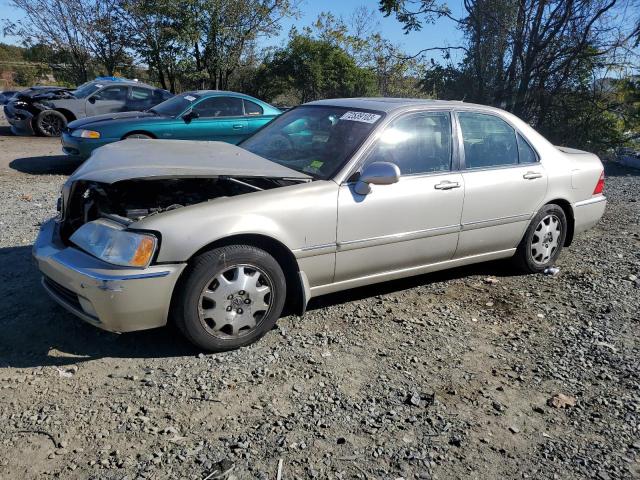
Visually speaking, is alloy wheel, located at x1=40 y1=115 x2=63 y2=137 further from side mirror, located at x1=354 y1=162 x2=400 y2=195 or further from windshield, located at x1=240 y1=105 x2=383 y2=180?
side mirror, located at x1=354 y1=162 x2=400 y2=195

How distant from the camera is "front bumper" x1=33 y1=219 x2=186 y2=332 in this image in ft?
10.1

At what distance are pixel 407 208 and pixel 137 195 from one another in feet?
6.41

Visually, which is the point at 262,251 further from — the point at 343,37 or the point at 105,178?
the point at 343,37

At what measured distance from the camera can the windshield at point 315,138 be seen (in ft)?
13.1

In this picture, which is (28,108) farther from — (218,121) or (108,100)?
(218,121)

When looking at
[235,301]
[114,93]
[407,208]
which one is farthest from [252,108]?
[235,301]

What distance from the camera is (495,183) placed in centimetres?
452

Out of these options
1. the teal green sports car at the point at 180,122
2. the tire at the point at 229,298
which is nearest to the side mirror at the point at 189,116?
the teal green sports car at the point at 180,122

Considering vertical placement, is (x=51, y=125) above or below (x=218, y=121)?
below

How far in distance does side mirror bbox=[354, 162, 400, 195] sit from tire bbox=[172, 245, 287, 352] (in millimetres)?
848

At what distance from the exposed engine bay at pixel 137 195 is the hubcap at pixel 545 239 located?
8.25 ft

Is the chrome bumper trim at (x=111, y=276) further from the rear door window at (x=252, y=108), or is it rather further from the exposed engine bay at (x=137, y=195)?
the rear door window at (x=252, y=108)

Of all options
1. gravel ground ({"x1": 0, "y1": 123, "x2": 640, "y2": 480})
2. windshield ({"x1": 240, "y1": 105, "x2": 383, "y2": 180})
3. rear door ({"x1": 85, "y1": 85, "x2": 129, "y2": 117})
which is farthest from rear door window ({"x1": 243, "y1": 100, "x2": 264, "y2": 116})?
gravel ground ({"x1": 0, "y1": 123, "x2": 640, "y2": 480})

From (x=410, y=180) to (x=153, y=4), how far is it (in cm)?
1820
